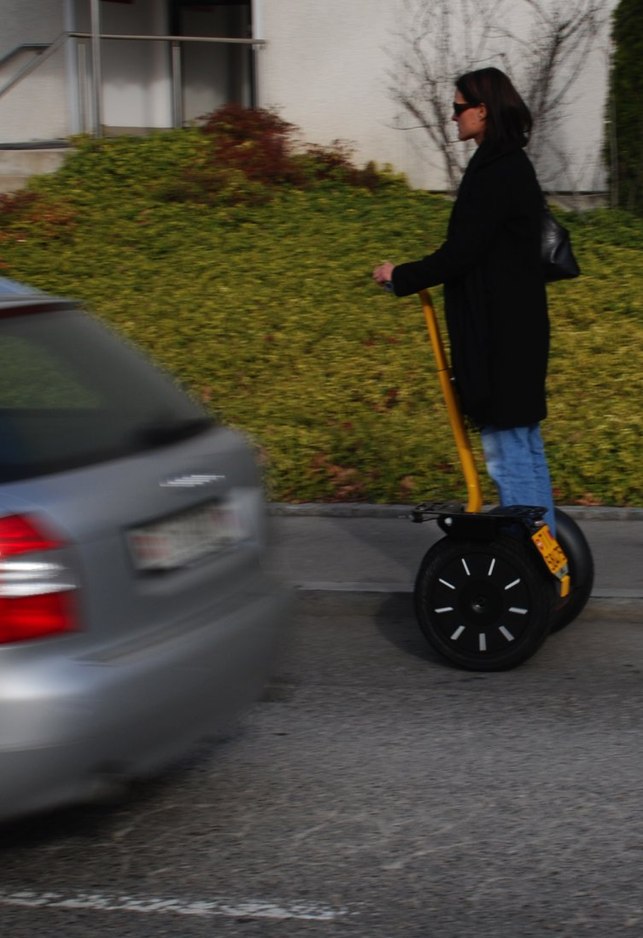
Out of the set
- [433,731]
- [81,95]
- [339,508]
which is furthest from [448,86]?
[433,731]

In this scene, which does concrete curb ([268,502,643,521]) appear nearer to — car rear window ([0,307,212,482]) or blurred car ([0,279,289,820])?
car rear window ([0,307,212,482])

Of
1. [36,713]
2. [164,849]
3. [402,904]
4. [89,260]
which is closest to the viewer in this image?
[36,713]

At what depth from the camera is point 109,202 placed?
14.1 metres

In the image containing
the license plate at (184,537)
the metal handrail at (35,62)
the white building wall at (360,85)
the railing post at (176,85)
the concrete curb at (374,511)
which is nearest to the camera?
the license plate at (184,537)

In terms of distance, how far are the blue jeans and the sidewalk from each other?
41.7 inches

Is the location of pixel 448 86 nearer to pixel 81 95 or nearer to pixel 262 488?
pixel 81 95

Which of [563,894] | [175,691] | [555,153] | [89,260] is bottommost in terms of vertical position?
[563,894]

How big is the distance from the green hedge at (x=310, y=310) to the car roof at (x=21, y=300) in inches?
172

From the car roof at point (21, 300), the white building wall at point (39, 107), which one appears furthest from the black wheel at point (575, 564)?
the white building wall at point (39, 107)

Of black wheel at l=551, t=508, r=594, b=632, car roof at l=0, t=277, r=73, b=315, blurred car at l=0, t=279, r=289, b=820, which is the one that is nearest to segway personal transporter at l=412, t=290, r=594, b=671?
black wheel at l=551, t=508, r=594, b=632

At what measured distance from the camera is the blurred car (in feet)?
11.5

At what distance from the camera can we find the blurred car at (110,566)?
352cm

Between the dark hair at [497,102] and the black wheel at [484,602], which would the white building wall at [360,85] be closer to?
the dark hair at [497,102]

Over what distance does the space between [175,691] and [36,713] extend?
0.44 metres
